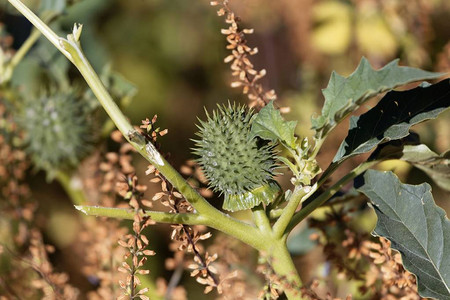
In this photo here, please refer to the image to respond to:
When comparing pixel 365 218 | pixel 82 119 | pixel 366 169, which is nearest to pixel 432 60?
pixel 365 218

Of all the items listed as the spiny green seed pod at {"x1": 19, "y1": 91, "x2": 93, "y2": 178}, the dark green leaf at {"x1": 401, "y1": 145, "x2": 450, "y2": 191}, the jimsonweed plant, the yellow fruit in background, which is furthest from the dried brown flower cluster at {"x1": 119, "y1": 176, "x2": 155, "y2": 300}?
the yellow fruit in background

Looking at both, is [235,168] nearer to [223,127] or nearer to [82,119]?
[223,127]

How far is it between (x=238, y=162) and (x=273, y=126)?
0.07 meters

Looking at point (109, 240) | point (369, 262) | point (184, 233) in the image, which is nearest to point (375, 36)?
point (369, 262)

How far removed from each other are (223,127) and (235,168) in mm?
60

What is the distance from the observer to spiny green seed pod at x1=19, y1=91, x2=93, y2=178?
4.18ft

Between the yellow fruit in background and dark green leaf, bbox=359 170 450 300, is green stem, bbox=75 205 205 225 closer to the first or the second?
dark green leaf, bbox=359 170 450 300

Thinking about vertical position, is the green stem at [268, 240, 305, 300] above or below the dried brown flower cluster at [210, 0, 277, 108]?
below

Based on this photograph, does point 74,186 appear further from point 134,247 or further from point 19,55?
point 134,247

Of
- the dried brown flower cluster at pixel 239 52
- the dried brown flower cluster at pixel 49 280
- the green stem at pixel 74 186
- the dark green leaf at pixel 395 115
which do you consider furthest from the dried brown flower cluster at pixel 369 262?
the green stem at pixel 74 186

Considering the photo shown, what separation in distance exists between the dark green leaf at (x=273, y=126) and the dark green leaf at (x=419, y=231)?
0.17 m

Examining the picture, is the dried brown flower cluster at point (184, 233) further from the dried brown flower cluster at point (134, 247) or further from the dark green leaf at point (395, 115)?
the dark green leaf at point (395, 115)

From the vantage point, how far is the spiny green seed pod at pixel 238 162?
2.43 feet

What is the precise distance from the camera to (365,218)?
1.35 metres
